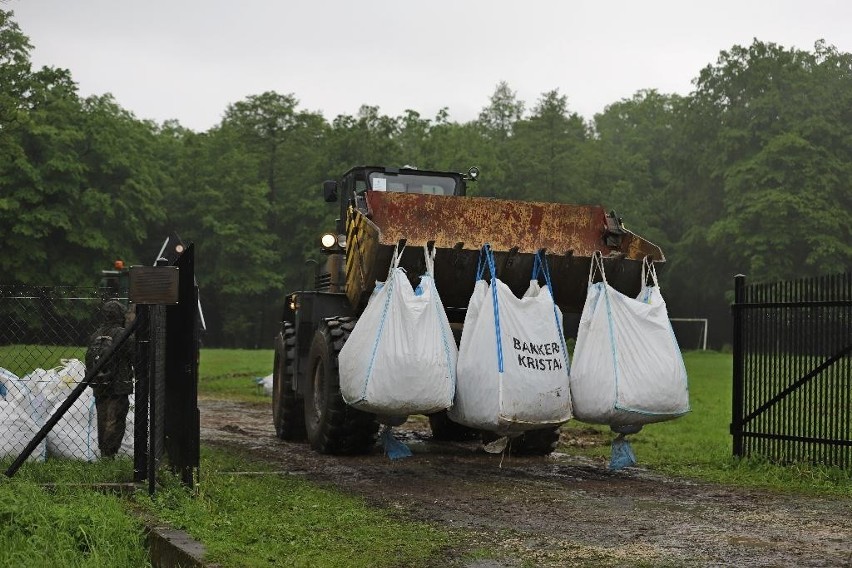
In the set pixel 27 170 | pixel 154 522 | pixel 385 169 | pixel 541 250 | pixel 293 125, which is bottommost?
pixel 154 522

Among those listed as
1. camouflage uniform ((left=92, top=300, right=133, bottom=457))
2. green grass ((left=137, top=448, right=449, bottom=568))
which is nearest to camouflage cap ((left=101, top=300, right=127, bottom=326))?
camouflage uniform ((left=92, top=300, right=133, bottom=457))

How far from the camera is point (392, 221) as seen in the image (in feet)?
38.4

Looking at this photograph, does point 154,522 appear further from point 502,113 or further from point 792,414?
point 502,113

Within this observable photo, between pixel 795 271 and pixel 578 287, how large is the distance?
121 ft

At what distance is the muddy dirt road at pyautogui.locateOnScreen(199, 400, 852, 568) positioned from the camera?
6.48m

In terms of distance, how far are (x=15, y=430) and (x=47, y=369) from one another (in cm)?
85

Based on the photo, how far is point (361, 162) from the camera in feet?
172

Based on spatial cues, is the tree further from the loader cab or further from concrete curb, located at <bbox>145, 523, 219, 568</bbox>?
concrete curb, located at <bbox>145, 523, 219, 568</bbox>

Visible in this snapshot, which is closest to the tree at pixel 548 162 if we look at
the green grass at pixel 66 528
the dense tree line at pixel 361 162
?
the dense tree line at pixel 361 162

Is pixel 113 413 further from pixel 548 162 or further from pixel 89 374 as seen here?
pixel 548 162

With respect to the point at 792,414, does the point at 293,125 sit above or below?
above

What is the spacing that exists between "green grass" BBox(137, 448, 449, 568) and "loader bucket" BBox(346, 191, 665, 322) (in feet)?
9.57

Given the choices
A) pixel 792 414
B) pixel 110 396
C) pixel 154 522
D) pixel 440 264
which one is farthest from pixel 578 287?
pixel 154 522

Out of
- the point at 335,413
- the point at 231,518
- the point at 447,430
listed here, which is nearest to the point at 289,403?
the point at 447,430
